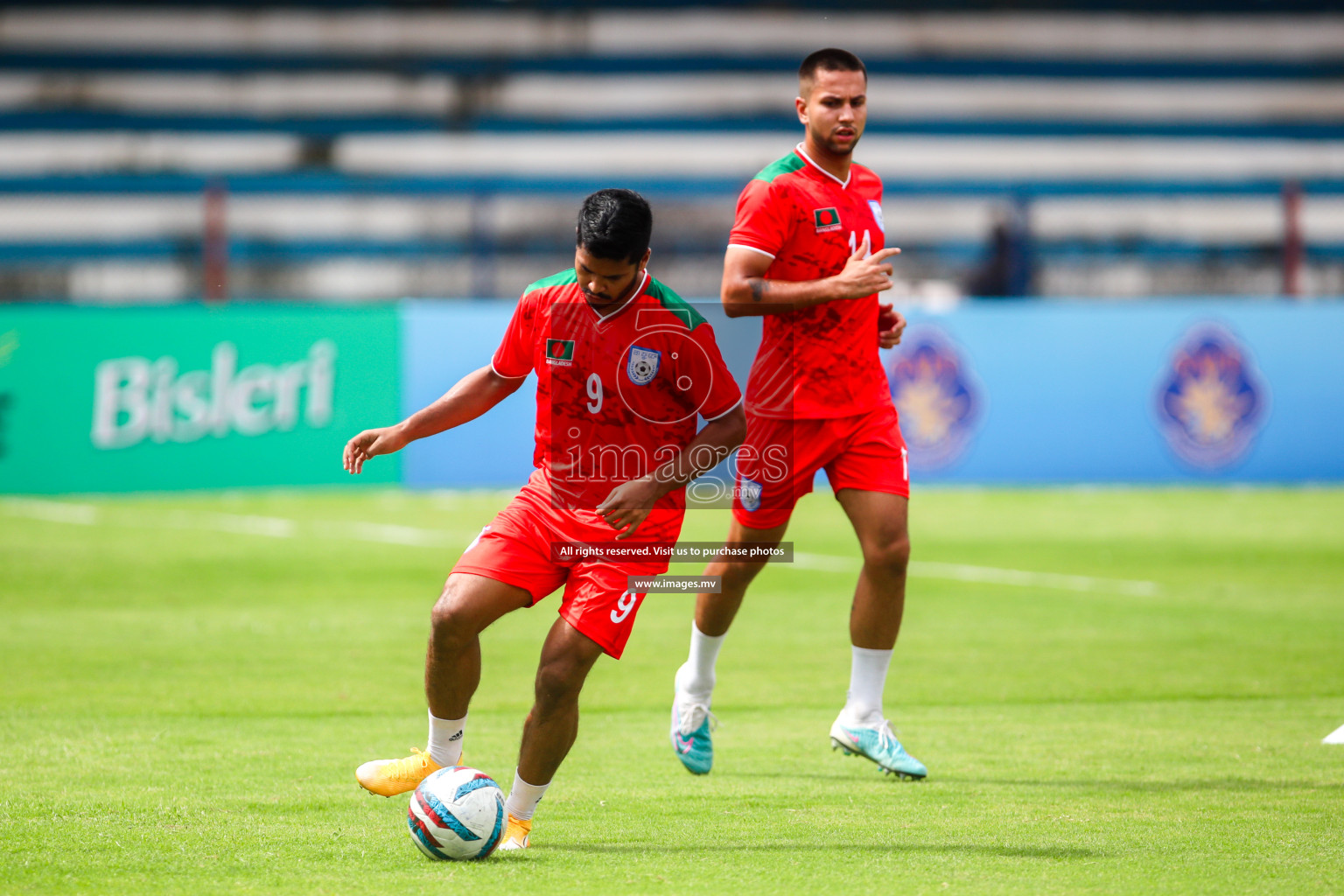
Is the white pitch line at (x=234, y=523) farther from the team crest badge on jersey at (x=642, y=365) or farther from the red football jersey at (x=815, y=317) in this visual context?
the team crest badge on jersey at (x=642, y=365)

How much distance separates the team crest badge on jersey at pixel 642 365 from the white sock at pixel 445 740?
113cm

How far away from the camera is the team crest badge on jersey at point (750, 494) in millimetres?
5707

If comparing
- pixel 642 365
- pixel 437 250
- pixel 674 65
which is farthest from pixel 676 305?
pixel 674 65

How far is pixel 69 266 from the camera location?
2231cm

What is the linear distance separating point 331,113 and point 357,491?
12.8 meters

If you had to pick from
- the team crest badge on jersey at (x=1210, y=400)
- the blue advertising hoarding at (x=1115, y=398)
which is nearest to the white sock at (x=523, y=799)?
the blue advertising hoarding at (x=1115, y=398)

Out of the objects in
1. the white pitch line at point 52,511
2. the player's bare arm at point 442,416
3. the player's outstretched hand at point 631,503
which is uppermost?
the player's bare arm at point 442,416

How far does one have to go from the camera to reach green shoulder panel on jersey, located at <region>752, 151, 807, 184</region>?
561 cm

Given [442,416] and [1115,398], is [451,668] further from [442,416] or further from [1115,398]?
[1115,398]

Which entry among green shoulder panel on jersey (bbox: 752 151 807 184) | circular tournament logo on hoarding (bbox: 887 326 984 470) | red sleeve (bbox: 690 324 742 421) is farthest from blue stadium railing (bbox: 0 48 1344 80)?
red sleeve (bbox: 690 324 742 421)

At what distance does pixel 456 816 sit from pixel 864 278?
2.21 meters

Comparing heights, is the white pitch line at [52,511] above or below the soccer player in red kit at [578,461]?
below

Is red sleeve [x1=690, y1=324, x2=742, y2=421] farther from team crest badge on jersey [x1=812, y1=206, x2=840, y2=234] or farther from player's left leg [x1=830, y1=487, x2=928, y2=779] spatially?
team crest badge on jersey [x1=812, y1=206, x2=840, y2=234]

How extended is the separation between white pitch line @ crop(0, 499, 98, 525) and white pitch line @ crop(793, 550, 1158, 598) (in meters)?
6.04
